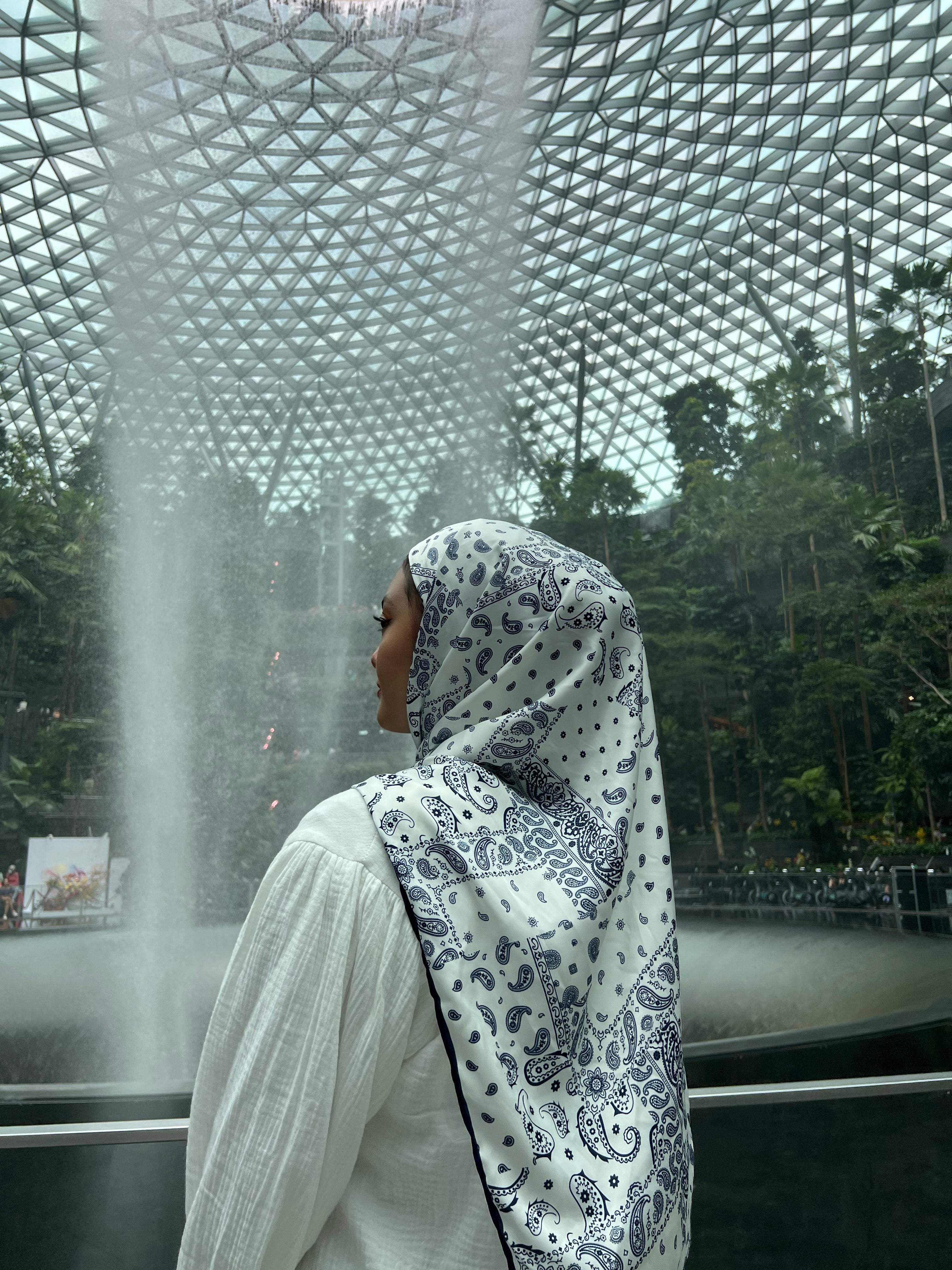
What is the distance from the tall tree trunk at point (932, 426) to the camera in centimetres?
1784

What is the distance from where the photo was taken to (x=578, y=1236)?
1290 mm

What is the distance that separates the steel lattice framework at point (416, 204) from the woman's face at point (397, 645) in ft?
56.1

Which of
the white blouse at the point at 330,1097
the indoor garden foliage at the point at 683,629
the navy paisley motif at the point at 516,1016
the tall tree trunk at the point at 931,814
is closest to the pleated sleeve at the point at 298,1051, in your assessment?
the white blouse at the point at 330,1097

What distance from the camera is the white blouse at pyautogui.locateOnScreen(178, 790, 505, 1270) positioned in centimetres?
125

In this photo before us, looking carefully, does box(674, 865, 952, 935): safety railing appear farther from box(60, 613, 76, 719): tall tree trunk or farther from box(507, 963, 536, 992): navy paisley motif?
box(507, 963, 536, 992): navy paisley motif

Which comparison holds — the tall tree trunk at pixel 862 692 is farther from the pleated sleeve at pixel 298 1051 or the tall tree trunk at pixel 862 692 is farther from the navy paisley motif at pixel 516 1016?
the pleated sleeve at pixel 298 1051

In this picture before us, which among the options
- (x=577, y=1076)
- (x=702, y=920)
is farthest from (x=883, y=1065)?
(x=577, y=1076)

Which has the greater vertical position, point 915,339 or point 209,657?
point 915,339

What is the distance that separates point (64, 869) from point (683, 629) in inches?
504

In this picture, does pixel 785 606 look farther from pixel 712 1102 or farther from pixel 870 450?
pixel 712 1102

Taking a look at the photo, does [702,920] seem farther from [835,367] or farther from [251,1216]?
[251,1216]

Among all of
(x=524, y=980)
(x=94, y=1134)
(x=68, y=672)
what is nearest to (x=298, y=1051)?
(x=524, y=980)

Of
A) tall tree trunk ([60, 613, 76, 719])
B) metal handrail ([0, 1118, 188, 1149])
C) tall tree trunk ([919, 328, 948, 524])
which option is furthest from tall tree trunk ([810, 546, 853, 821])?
metal handrail ([0, 1118, 188, 1149])

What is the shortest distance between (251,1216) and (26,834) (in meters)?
16.6
